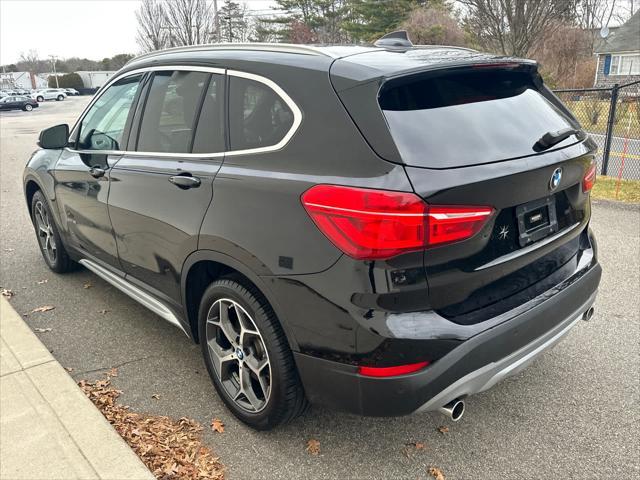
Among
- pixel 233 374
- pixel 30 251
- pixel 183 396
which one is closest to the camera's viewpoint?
pixel 233 374

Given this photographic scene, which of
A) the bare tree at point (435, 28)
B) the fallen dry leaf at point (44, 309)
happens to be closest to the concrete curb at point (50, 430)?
the fallen dry leaf at point (44, 309)

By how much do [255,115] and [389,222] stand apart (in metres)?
0.97

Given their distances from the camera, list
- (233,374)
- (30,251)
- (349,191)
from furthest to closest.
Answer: (30,251) → (233,374) → (349,191)

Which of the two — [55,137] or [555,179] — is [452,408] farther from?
[55,137]

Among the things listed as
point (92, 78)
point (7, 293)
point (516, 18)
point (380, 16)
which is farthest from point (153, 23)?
point (92, 78)

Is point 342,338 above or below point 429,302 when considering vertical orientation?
below

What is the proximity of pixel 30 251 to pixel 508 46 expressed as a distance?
616 inches

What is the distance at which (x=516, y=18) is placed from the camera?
1603cm

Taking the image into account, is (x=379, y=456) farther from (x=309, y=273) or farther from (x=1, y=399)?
(x=1, y=399)

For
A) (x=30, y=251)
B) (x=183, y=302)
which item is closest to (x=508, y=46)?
(x=30, y=251)

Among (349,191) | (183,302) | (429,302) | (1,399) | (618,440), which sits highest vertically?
(349,191)

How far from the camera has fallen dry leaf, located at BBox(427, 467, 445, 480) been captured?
254 cm

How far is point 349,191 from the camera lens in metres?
2.14

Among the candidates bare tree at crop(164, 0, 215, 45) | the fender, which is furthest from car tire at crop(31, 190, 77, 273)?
bare tree at crop(164, 0, 215, 45)
